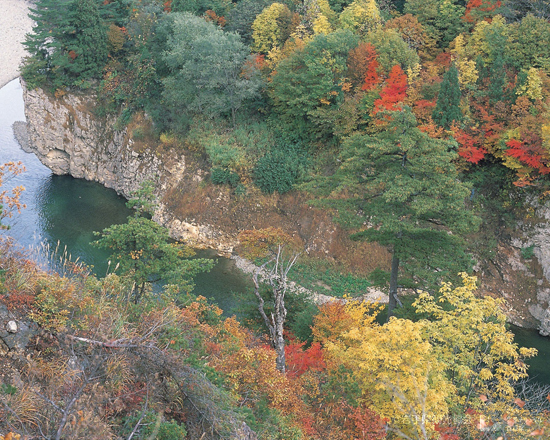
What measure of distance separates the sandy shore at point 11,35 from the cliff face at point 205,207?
17.1 meters

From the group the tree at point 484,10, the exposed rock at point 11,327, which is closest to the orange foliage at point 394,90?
the tree at point 484,10

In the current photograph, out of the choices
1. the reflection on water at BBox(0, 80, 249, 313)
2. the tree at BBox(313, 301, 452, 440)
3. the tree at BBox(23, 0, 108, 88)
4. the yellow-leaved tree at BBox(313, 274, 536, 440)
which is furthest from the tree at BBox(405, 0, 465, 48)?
the tree at BBox(313, 301, 452, 440)

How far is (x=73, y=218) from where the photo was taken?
33.3 meters

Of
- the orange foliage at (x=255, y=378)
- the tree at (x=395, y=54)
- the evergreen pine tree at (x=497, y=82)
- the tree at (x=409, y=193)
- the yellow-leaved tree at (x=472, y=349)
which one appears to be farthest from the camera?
the tree at (x=395, y=54)

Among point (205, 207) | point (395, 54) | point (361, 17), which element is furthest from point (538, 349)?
point (361, 17)

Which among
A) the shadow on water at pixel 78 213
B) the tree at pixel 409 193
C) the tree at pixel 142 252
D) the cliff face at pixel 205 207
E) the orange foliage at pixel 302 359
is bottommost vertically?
the shadow on water at pixel 78 213

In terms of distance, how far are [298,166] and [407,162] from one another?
40.0 ft

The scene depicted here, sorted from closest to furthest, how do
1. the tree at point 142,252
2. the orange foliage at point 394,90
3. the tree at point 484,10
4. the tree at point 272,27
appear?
the tree at point 142,252 → the orange foliage at point 394,90 → the tree at point 484,10 → the tree at point 272,27

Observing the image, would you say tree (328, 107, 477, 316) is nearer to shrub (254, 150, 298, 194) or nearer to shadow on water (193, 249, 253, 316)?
shadow on water (193, 249, 253, 316)

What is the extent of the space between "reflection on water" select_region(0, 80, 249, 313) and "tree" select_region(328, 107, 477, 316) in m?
9.30

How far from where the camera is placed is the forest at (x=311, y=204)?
31.6 feet

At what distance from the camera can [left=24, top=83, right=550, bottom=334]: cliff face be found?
1005 inches

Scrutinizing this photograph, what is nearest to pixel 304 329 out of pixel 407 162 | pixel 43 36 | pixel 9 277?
pixel 407 162

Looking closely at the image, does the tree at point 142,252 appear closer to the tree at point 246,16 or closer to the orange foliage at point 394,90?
the orange foliage at point 394,90
